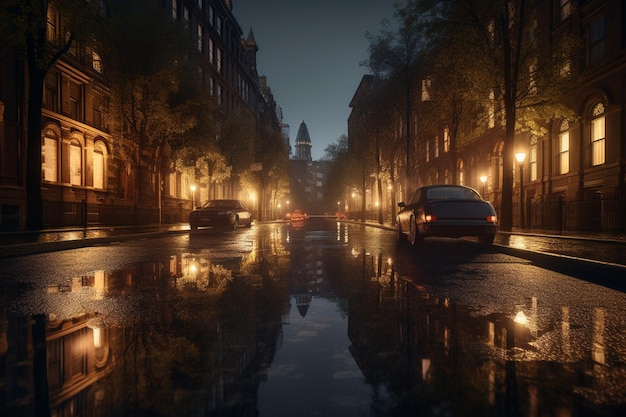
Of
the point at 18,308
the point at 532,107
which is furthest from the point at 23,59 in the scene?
the point at 532,107

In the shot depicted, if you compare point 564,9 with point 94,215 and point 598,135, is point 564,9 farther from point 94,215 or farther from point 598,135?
point 94,215

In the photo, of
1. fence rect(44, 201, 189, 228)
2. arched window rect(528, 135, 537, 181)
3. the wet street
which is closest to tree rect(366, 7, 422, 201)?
arched window rect(528, 135, 537, 181)

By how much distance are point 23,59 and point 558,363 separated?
24.5 metres

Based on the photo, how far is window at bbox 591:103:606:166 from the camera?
19.7m

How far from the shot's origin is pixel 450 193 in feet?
39.8

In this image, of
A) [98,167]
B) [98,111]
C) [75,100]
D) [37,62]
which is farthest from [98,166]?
[37,62]

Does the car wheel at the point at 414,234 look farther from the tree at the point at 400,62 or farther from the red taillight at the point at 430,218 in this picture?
the tree at the point at 400,62

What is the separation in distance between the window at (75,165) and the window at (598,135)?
2607cm

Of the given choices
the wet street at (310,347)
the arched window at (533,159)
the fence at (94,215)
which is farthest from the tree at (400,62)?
the wet street at (310,347)

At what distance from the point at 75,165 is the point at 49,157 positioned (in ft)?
6.79

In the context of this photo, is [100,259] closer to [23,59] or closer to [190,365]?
[190,365]

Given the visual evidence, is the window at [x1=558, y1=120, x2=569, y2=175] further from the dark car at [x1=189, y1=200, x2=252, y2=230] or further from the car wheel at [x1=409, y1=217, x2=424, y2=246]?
the dark car at [x1=189, y1=200, x2=252, y2=230]

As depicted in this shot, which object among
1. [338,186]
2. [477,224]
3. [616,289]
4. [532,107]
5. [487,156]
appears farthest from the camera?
[338,186]

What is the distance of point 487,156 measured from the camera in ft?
102
